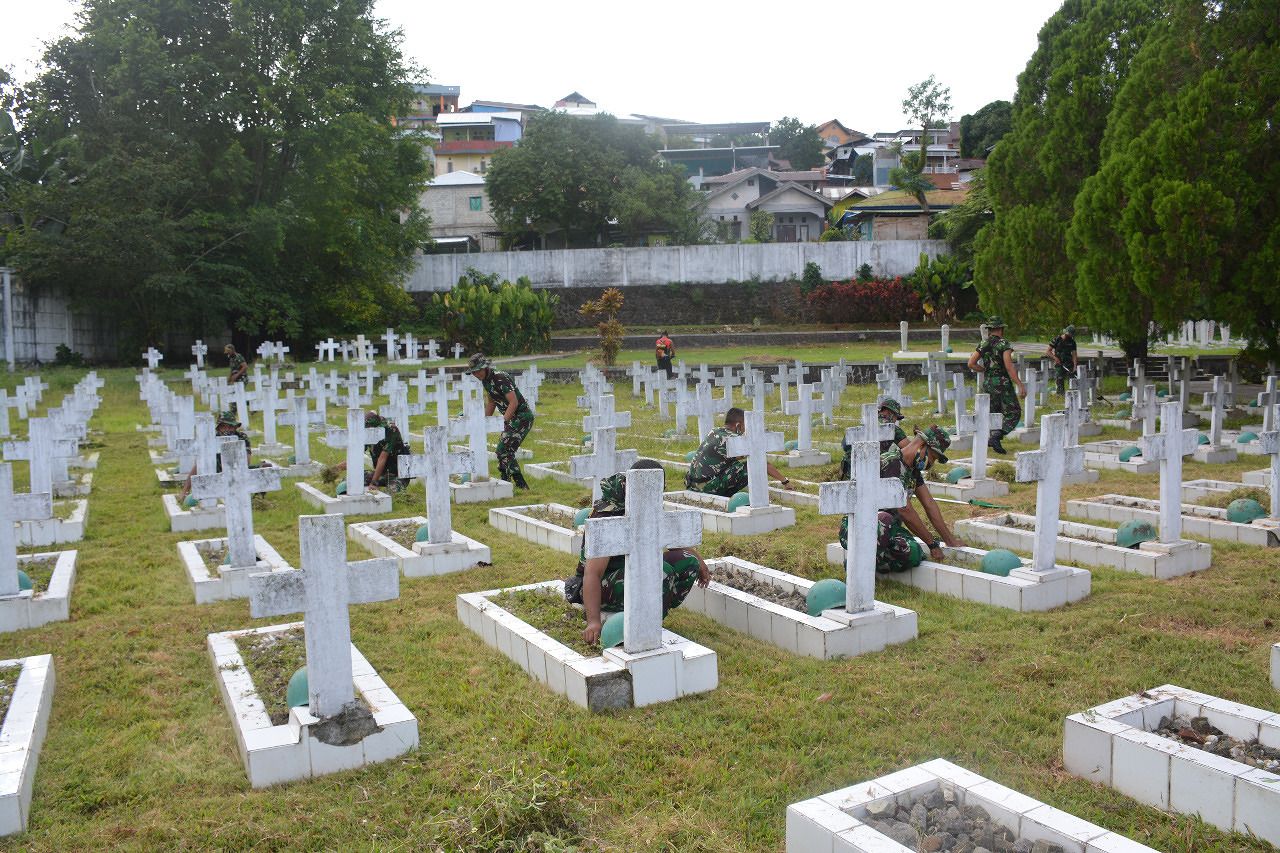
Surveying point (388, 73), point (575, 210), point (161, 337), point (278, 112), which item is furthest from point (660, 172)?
point (161, 337)

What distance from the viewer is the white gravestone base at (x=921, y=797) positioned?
318cm

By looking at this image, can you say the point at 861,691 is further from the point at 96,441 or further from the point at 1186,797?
the point at 96,441

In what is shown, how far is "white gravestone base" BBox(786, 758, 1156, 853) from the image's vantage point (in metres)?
3.18

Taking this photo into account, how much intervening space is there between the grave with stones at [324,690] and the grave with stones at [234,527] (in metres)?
2.42

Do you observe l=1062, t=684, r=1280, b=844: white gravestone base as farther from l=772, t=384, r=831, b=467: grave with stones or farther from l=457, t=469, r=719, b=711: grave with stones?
l=772, t=384, r=831, b=467: grave with stones

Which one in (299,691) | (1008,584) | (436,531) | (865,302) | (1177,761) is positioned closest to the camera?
(1177,761)

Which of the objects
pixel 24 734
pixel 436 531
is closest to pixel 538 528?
pixel 436 531

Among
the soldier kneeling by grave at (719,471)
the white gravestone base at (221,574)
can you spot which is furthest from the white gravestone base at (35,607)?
the soldier kneeling by grave at (719,471)

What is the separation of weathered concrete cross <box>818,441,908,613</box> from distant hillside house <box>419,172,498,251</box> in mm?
45548

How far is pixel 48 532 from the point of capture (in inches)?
355

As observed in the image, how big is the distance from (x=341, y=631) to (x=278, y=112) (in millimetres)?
28985

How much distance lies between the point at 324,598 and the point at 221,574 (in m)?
3.16

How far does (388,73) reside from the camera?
34812 millimetres

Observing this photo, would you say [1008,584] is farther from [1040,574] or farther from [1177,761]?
[1177,761]
